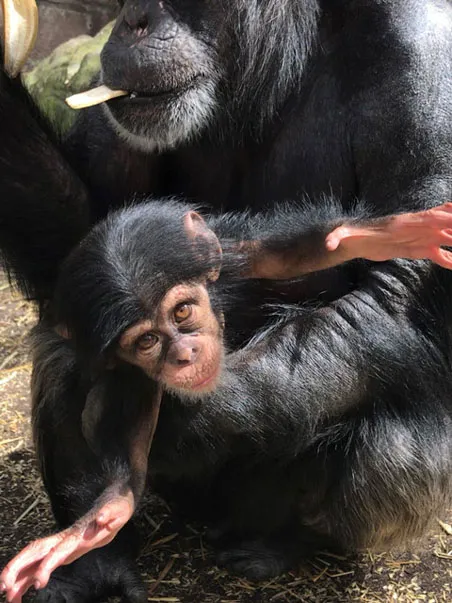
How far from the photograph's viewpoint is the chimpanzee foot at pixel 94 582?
11.6 feet

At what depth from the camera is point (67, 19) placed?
406 inches

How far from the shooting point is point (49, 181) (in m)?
3.77

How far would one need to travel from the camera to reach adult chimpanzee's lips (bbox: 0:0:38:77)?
328cm

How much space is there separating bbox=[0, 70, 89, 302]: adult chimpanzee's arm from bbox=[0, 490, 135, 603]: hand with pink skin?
117 cm

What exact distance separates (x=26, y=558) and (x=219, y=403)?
35.4 inches

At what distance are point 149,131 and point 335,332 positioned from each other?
1044 mm

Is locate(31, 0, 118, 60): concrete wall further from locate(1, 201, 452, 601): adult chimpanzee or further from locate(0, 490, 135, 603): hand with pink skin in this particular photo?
locate(0, 490, 135, 603): hand with pink skin

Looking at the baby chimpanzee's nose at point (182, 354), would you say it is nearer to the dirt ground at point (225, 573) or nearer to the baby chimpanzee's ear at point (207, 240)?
the baby chimpanzee's ear at point (207, 240)

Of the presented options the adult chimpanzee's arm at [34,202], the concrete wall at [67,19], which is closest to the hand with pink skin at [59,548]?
the adult chimpanzee's arm at [34,202]

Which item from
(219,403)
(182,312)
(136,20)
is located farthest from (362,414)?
(136,20)

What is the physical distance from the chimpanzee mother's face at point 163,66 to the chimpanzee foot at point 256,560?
5.31ft

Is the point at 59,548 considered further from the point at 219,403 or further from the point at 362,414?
the point at 362,414

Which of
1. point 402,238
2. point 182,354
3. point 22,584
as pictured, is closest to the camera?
point 22,584

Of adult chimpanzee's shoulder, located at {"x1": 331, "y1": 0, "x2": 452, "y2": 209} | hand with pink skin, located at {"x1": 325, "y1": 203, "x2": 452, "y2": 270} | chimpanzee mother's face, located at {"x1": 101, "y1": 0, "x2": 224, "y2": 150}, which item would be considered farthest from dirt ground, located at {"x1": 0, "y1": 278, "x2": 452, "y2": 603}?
chimpanzee mother's face, located at {"x1": 101, "y1": 0, "x2": 224, "y2": 150}
